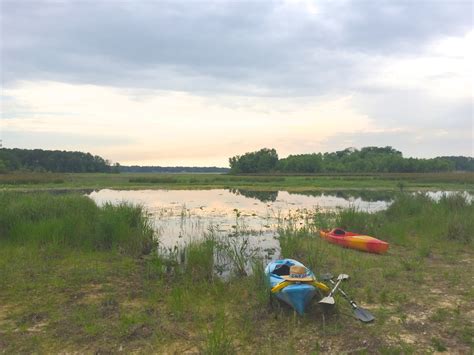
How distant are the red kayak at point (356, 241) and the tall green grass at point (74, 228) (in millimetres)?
5296

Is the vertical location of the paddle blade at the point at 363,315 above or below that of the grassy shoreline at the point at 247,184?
below

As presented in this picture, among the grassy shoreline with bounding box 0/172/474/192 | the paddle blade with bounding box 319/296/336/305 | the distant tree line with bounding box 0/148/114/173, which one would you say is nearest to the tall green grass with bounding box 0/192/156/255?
the paddle blade with bounding box 319/296/336/305

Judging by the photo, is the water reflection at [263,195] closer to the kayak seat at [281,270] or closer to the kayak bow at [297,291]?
the kayak seat at [281,270]

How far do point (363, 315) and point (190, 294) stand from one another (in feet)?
9.92

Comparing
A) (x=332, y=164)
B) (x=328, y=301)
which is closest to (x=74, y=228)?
(x=328, y=301)

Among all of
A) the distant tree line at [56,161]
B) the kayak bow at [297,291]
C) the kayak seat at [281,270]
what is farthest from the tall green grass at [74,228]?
the distant tree line at [56,161]

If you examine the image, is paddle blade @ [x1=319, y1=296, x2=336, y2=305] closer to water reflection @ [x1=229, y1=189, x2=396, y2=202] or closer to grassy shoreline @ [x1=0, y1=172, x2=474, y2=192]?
water reflection @ [x1=229, y1=189, x2=396, y2=202]

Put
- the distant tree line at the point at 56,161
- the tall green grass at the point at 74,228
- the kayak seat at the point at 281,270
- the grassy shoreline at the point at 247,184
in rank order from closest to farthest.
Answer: the kayak seat at the point at 281,270 < the tall green grass at the point at 74,228 < the grassy shoreline at the point at 247,184 < the distant tree line at the point at 56,161

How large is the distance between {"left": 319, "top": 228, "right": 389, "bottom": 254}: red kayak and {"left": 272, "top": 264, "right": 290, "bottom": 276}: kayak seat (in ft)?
14.0

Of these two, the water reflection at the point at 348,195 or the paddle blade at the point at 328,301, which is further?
the water reflection at the point at 348,195

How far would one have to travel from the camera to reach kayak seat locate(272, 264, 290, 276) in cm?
714

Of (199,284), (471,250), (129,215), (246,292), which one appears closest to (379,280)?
(246,292)

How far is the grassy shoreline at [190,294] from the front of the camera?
5191 mm

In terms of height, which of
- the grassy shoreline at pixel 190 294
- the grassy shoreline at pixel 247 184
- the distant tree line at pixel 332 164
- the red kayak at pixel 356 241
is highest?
the distant tree line at pixel 332 164
